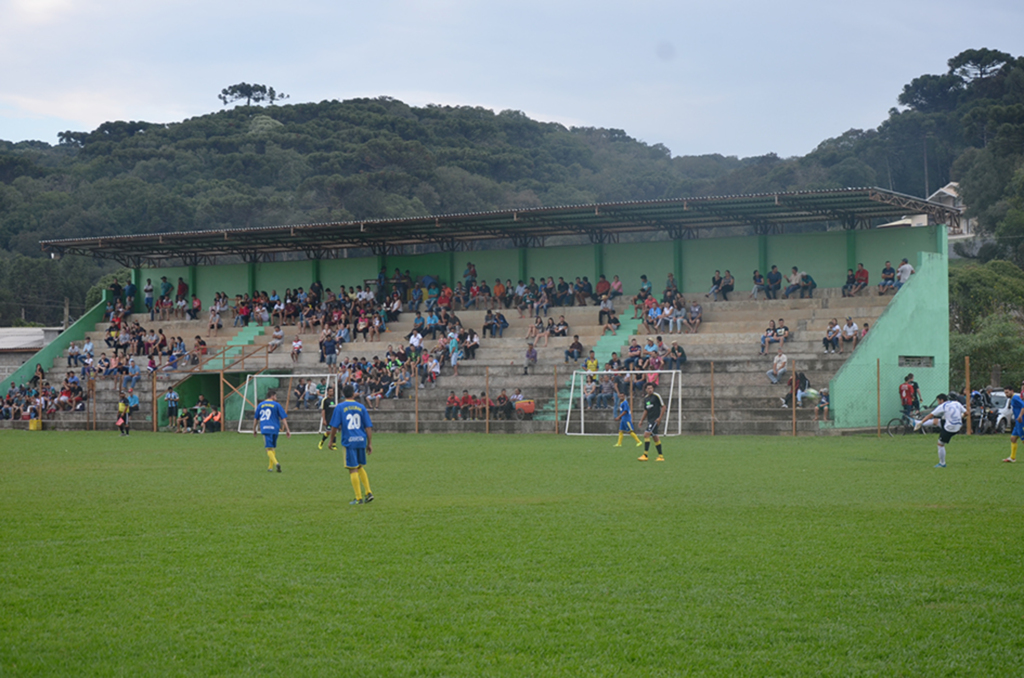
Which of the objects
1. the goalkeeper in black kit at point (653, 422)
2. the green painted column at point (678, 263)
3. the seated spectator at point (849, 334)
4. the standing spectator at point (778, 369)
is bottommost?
the goalkeeper in black kit at point (653, 422)

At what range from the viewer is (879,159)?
276 ft

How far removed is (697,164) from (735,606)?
299ft

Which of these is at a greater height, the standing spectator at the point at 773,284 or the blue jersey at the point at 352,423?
the standing spectator at the point at 773,284

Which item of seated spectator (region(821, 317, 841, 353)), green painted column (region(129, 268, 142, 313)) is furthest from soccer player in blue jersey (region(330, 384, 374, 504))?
green painted column (region(129, 268, 142, 313))

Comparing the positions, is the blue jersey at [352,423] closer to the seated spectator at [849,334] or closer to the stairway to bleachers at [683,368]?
the stairway to bleachers at [683,368]

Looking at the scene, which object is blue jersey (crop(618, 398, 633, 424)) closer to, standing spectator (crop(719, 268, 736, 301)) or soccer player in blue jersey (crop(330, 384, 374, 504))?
soccer player in blue jersey (crop(330, 384, 374, 504))

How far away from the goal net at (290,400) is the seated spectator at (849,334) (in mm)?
15328

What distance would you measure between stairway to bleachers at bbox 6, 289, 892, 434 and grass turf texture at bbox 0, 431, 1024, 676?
12003mm

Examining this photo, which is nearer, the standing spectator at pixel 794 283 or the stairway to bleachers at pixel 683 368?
the stairway to bleachers at pixel 683 368

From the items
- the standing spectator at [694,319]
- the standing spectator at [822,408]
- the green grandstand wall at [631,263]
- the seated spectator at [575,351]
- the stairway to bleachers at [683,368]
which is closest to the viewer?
the standing spectator at [822,408]

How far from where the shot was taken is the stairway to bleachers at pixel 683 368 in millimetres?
26781

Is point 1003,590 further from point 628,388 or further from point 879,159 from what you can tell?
point 879,159

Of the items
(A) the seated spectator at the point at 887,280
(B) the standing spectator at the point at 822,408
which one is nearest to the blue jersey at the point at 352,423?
(B) the standing spectator at the point at 822,408

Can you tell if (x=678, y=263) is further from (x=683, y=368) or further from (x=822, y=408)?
(x=822, y=408)
